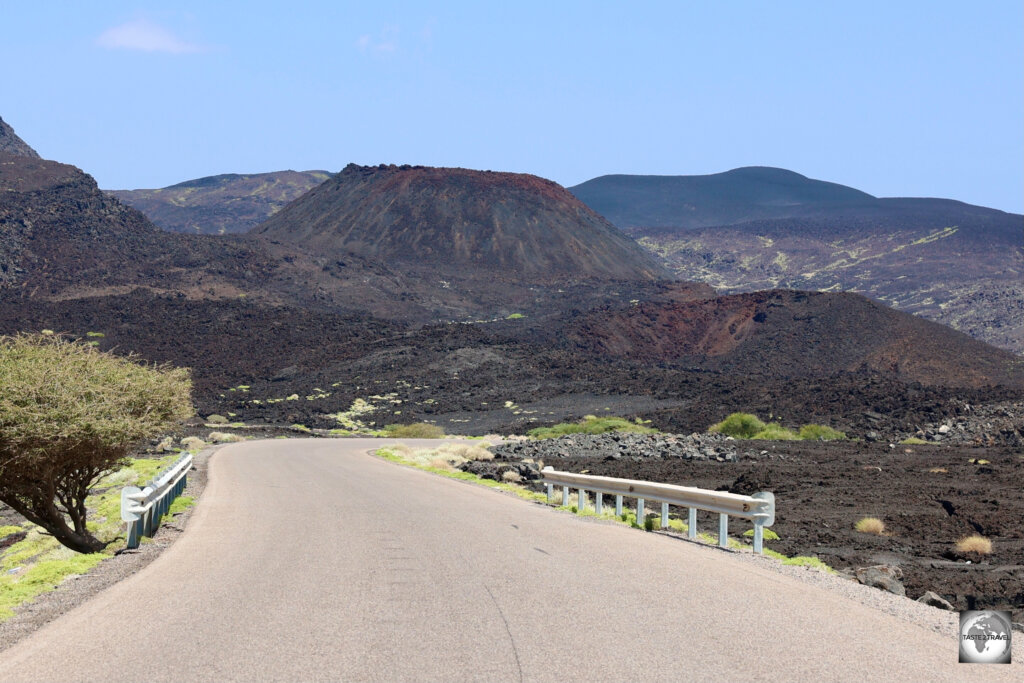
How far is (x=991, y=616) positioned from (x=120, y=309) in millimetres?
125254

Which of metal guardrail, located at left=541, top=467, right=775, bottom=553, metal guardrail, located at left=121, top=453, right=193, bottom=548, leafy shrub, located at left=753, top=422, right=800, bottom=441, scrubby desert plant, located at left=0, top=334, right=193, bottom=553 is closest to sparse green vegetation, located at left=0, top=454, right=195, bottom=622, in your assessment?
metal guardrail, located at left=121, top=453, right=193, bottom=548

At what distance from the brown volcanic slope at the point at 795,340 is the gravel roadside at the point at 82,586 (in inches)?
3529

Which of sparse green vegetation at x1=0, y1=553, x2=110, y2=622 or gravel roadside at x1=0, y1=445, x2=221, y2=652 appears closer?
gravel roadside at x1=0, y1=445, x2=221, y2=652

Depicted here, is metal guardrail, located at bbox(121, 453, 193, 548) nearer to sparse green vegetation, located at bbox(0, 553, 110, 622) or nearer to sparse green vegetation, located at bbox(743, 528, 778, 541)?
sparse green vegetation, located at bbox(0, 553, 110, 622)

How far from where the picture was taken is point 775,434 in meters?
57.3

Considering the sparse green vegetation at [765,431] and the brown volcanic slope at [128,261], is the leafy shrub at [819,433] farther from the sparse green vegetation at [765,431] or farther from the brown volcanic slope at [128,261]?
the brown volcanic slope at [128,261]

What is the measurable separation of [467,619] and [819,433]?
53.2 meters

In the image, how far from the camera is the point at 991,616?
8633 millimetres

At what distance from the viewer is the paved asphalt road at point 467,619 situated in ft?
22.1

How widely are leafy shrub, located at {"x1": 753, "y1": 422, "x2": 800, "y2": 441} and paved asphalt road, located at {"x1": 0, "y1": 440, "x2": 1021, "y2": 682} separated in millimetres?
43478

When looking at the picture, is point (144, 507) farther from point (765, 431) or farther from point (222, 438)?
point (222, 438)

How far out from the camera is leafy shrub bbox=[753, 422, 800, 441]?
185 ft

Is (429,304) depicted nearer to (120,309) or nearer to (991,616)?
(120,309)

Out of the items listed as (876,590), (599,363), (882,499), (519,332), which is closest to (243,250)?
(519,332)
